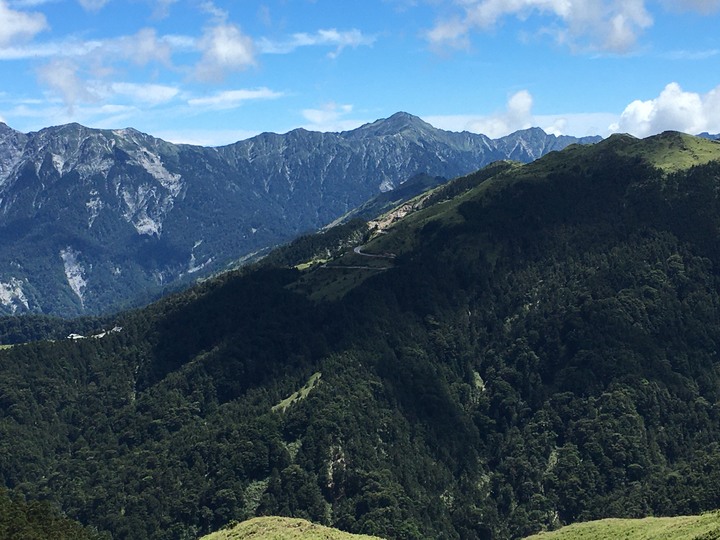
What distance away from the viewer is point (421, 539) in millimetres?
189375

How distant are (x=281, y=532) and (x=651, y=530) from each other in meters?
65.6

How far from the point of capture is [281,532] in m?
130

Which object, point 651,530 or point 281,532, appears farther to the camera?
point 281,532

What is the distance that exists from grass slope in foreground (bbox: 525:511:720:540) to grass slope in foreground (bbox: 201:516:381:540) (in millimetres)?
42251

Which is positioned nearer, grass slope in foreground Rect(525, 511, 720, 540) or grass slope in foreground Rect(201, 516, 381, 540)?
grass slope in foreground Rect(525, 511, 720, 540)

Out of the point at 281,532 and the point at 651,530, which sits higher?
the point at 281,532

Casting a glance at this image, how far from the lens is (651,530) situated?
123938mm

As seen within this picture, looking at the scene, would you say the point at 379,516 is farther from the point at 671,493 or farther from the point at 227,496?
the point at 671,493

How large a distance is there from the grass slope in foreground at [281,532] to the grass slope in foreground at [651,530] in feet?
139

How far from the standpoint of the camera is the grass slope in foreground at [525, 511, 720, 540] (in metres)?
105

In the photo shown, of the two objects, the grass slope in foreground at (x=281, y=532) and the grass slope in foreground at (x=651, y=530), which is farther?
the grass slope in foreground at (x=281, y=532)

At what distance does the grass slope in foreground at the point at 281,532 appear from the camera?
127250 mm

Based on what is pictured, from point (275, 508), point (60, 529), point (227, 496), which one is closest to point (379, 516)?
point (275, 508)

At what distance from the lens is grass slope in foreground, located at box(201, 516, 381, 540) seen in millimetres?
127250
